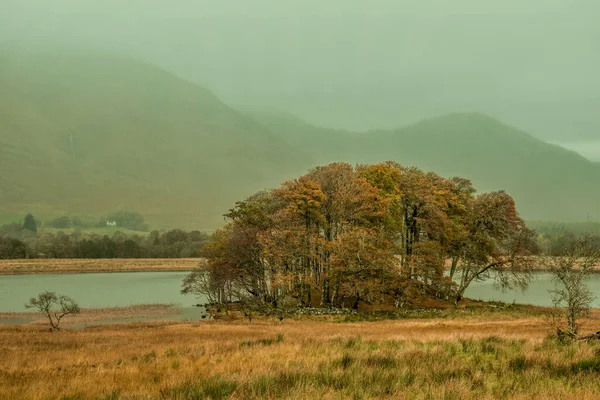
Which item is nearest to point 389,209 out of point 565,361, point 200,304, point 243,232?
point 243,232

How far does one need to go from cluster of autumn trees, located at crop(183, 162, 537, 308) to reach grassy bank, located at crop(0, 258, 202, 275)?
69404 millimetres

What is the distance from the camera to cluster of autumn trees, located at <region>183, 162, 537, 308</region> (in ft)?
165

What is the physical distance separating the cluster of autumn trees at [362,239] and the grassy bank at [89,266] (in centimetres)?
6940

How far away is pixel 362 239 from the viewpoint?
50.0 metres

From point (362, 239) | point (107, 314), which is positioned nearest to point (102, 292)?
point (107, 314)

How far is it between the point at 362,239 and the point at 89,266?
108m

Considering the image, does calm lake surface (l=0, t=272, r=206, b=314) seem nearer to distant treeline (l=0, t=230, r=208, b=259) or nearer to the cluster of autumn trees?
the cluster of autumn trees

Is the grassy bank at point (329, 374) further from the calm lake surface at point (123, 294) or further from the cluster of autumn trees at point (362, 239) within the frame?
the calm lake surface at point (123, 294)

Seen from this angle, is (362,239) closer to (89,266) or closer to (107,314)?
(107,314)

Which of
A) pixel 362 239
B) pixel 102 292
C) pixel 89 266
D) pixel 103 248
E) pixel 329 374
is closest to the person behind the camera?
pixel 329 374

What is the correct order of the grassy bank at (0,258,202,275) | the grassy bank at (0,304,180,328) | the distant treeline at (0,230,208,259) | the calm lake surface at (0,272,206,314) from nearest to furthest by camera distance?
the grassy bank at (0,304,180,328) → the calm lake surface at (0,272,206,314) → the grassy bank at (0,258,202,275) → the distant treeline at (0,230,208,259)

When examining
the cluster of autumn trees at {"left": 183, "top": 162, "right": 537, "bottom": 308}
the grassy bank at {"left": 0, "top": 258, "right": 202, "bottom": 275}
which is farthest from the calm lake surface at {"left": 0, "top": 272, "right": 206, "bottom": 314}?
the grassy bank at {"left": 0, "top": 258, "right": 202, "bottom": 275}

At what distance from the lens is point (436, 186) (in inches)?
2436

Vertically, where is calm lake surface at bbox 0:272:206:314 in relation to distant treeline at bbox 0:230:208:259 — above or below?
below
